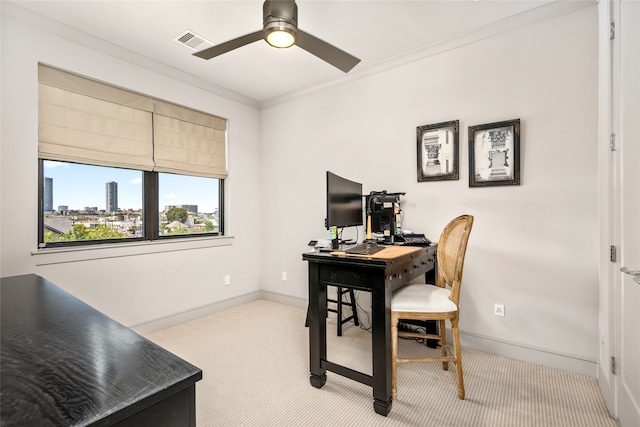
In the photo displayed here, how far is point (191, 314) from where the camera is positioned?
339 centimetres

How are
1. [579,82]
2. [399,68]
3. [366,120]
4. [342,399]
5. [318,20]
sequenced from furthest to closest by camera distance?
[366,120] → [399,68] → [318,20] → [579,82] → [342,399]

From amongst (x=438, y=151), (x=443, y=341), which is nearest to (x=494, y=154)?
(x=438, y=151)

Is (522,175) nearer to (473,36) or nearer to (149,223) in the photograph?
(473,36)

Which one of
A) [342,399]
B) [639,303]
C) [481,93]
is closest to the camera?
[639,303]

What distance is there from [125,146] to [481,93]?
10.9 feet

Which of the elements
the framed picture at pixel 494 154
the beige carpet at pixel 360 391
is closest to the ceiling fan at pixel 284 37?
the framed picture at pixel 494 154

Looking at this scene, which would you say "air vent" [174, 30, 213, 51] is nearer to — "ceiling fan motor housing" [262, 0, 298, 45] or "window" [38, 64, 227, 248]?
"window" [38, 64, 227, 248]

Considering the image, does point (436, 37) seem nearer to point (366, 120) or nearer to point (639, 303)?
point (366, 120)

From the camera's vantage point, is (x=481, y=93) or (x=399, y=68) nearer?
(x=481, y=93)

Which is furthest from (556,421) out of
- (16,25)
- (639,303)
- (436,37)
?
(16,25)

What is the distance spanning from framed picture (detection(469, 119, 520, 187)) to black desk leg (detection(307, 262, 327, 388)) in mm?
1623

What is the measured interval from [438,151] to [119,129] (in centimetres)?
303

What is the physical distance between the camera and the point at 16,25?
7.55ft

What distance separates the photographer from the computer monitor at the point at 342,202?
2.31 m
